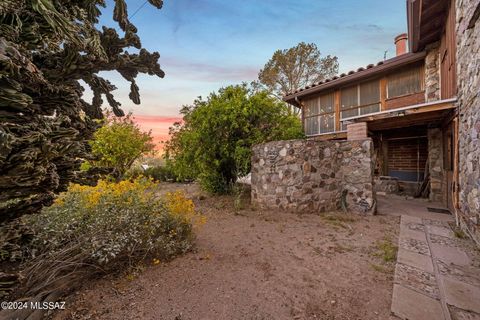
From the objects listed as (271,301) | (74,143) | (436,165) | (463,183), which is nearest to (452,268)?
(463,183)

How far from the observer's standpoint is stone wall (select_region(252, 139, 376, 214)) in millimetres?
5258

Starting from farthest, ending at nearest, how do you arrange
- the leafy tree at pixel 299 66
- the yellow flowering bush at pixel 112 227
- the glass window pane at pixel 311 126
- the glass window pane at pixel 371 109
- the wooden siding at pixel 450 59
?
the leafy tree at pixel 299 66 < the glass window pane at pixel 311 126 < the glass window pane at pixel 371 109 < the wooden siding at pixel 450 59 < the yellow flowering bush at pixel 112 227

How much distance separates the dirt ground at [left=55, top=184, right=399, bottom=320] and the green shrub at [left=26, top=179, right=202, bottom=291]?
221mm

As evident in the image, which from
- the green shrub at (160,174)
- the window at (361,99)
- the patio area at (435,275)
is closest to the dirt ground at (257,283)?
the patio area at (435,275)

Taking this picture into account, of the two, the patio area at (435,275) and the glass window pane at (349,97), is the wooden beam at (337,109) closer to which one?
the glass window pane at (349,97)

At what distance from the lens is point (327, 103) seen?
31.5ft

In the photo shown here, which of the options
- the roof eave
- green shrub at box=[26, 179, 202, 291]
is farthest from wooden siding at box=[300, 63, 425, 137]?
green shrub at box=[26, 179, 202, 291]

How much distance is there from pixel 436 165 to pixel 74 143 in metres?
9.50

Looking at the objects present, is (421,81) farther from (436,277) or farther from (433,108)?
(436,277)

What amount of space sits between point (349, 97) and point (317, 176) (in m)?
5.57

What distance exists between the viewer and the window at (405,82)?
286 inches

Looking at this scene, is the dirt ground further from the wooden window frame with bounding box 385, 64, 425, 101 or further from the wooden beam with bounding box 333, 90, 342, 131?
the wooden beam with bounding box 333, 90, 342, 131

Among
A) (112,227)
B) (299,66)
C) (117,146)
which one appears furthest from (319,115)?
(117,146)

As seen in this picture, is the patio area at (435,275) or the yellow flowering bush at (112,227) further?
the yellow flowering bush at (112,227)
